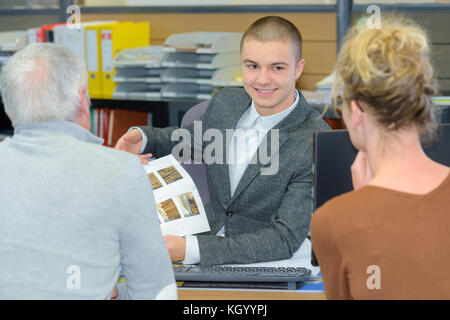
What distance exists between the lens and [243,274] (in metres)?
1.54

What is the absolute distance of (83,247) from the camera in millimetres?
1234

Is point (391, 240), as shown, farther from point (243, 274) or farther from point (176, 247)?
point (176, 247)

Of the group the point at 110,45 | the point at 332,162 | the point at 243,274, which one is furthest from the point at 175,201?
the point at 110,45

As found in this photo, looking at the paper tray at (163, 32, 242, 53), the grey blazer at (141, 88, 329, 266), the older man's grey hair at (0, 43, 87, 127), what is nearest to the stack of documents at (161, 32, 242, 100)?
the paper tray at (163, 32, 242, 53)

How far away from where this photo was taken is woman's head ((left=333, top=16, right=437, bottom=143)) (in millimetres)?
1188

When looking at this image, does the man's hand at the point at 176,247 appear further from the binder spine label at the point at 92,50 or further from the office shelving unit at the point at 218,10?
the binder spine label at the point at 92,50

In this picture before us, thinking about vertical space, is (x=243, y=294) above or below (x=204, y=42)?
below

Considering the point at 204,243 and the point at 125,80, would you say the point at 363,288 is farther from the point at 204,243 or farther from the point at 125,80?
the point at 125,80

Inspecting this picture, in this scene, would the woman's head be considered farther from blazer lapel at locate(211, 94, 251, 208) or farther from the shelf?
the shelf

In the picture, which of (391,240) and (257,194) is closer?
(391,240)

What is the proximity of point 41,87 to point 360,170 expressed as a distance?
26.9 inches

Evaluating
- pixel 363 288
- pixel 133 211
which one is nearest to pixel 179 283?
pixel 133 211

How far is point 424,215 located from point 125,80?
2.60 metres

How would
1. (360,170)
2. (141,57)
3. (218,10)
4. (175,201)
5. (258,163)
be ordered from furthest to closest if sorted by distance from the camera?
(218,10), (141,57), (258,163), (175,201), (360,170)
